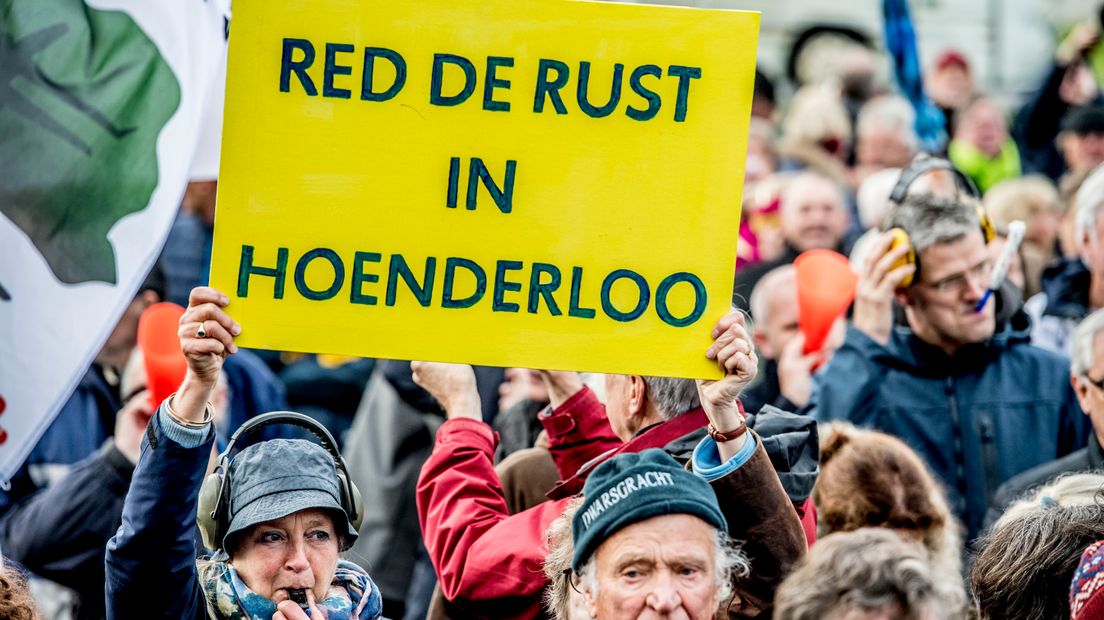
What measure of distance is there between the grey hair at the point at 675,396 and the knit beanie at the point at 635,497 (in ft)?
1.64

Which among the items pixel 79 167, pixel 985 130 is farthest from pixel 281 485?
pixel 985 130

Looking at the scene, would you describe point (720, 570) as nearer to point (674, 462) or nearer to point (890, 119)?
point (674, 462)

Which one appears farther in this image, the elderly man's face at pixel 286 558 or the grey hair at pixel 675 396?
the grey hair at pixel 675 396

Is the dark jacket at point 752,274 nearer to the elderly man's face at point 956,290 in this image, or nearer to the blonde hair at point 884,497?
the elderly man's face at point 956,290

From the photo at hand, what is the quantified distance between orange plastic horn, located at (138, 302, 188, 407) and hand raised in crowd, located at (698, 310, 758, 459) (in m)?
2.17

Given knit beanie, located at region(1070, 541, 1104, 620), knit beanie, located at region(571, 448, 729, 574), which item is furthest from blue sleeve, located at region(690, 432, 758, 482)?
knit beanie, located at region(1070, 541, 1104, 620)

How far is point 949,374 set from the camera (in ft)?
19.4

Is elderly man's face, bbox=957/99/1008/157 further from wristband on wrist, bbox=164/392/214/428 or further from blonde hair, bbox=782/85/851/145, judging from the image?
wristband on wrist, bbox=164/392/214/428

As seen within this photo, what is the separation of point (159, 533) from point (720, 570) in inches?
46.2

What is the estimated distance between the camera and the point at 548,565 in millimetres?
3857

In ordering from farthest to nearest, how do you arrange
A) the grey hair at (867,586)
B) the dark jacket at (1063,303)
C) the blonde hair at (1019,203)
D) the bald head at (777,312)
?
the blonde hair at (1019,203), the bald head at (777,312), the dark jacket at (1063,303), the grey hair at (867,586)

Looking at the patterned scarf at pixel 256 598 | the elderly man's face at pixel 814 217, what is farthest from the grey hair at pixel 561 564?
the elderly man's face at pixel 814 217

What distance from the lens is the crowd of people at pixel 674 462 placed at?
362 centimetres

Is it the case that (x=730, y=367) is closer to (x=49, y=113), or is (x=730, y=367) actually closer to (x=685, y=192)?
(x=685, y=192)
